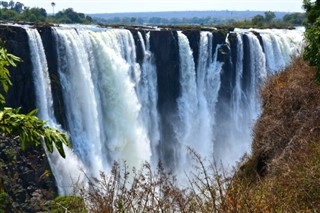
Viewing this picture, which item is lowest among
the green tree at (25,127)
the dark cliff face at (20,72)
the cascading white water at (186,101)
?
the cascading white water at (186,101)

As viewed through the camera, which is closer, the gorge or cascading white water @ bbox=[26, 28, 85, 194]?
cascading white water @ bbox=[26, 28, 85, 194]

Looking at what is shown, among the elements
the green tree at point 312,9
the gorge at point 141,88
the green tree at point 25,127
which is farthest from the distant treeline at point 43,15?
the green tree at point 25,127

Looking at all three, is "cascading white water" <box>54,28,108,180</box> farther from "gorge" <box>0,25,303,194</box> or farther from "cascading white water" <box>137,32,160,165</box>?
"cascading white water" <box>137,32,160,165</box>

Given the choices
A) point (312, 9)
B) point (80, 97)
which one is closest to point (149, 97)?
point (80, 97)

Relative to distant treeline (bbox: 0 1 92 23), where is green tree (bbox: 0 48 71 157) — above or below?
above

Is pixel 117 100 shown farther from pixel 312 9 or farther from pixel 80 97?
pixel 312 9

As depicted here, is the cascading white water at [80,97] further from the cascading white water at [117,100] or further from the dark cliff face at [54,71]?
the cascading white water at [117,100]

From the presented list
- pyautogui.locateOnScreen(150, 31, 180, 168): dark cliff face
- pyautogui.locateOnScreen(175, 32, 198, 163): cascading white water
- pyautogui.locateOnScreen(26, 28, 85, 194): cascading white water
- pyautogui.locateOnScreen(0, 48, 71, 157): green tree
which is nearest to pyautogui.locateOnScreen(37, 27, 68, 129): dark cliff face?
pyautogui.locateOnScreen(26, 28, 85, 194): cascading white water
